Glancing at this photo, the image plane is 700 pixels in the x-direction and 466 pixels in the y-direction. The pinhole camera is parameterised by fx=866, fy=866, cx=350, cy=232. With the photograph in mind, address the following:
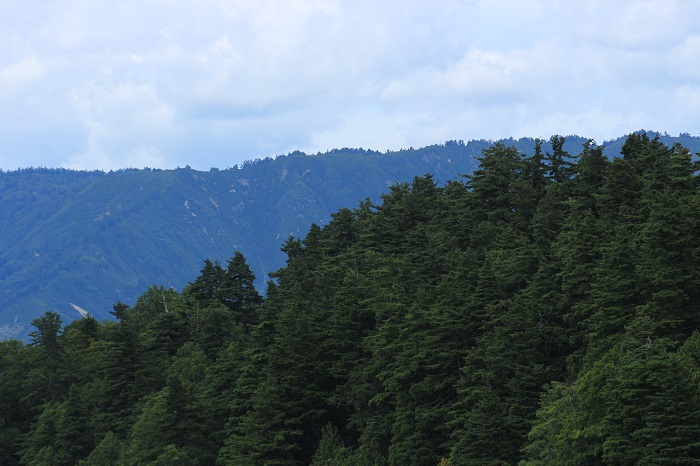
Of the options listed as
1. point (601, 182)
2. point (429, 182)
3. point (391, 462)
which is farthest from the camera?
point (429, 182)

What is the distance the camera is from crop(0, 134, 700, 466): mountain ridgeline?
34.6 meters

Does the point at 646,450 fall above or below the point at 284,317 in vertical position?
below

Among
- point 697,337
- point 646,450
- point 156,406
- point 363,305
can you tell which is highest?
point 363,305

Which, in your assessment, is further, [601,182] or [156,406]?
[156,406]

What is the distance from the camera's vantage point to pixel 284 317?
6328 cm

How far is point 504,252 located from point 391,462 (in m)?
15.0

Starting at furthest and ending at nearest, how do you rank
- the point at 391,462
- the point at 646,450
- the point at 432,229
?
1. the point at 432,229
2. the point at 391,462
3. the point at 646,450

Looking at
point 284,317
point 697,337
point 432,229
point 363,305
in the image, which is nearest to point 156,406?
point 284,317

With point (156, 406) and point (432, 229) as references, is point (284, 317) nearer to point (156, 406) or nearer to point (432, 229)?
point (156, 406)

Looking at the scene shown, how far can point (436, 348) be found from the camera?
49000mm

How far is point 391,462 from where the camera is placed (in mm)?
48688

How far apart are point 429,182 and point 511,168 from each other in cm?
1626

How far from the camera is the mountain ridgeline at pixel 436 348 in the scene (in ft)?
114

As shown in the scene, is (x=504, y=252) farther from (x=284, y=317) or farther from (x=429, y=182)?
(x=429, y=182)
